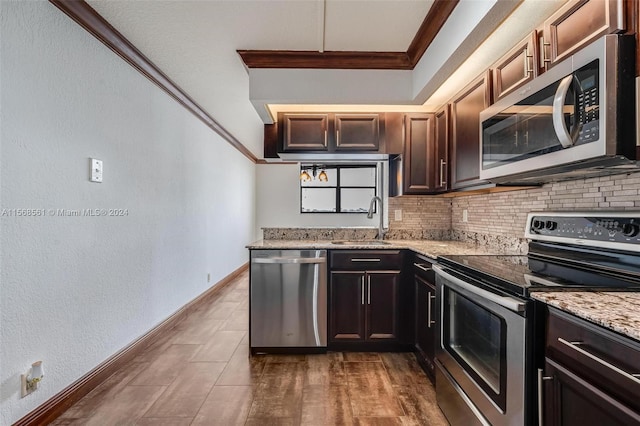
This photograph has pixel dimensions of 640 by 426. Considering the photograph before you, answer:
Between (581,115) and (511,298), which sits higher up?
(581,115)

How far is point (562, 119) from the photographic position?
49.4 inches

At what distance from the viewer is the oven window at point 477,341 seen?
1.30 m

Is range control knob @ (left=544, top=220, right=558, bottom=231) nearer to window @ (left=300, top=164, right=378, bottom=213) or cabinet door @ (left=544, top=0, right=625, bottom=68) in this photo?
cabinet door @ (left=544, top=0, right=625, bottom=68)

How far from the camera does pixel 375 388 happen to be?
83.0 inches

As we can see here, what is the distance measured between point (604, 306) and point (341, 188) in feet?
22.3

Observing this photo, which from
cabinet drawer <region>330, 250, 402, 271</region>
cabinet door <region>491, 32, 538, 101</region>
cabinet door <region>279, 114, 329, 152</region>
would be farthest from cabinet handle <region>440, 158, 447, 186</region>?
cabinet door <region>279, 114, 329, 152</region>

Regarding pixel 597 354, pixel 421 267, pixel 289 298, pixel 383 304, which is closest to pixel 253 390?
pixel 289 298

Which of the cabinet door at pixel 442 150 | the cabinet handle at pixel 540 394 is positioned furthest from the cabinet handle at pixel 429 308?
the cabinet handle at pixel 540 394

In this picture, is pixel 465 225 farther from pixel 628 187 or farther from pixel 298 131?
pixel 298 131

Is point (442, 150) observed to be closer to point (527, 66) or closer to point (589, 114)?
point (527, 66)

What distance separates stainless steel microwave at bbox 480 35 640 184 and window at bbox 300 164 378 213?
6.01m

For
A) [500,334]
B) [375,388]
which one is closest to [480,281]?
[500,334]

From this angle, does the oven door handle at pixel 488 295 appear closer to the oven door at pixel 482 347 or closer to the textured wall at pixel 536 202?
the oven door at pixel 482 347

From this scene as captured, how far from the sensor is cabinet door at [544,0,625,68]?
1.17 meters
